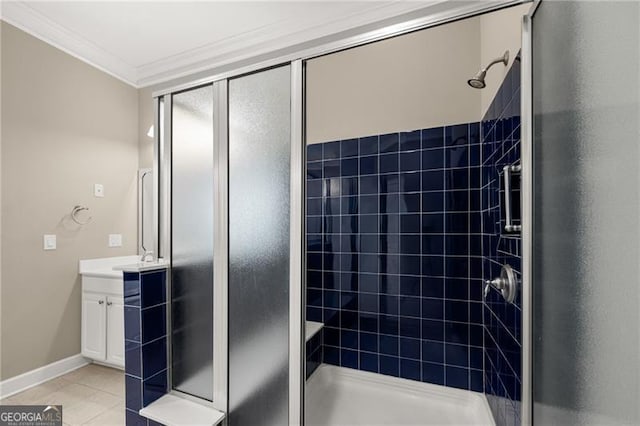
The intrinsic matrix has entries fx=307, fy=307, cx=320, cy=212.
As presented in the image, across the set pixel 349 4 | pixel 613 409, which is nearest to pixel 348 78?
pixel 349 4

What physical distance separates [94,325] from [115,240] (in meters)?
0.80

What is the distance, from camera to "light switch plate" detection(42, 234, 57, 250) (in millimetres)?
2463

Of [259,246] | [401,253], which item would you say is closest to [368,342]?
[401,253]

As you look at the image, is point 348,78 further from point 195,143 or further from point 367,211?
point 195,143

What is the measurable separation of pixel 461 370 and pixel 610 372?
163cm

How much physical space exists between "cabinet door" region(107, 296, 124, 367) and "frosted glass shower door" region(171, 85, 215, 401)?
1.21 meters

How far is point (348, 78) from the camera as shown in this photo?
2.44 metres

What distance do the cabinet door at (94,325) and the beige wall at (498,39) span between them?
3232 millimetres

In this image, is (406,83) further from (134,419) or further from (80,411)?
(80,411)

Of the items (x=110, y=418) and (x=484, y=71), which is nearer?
(x=484, y=71)

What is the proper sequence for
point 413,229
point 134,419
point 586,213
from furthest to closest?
point 413,229, point 134,419, point 586,213

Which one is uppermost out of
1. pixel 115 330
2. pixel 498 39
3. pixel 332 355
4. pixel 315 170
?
pixel 498 39

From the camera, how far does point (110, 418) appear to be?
75.8 inches

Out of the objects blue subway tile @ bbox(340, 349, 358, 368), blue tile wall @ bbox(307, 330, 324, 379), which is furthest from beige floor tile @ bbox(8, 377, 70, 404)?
blue subway tile @ bbox(340, 349, 358, 368)
